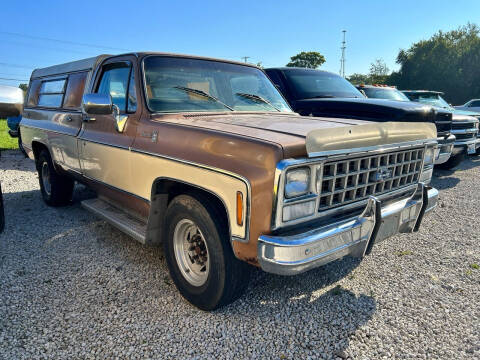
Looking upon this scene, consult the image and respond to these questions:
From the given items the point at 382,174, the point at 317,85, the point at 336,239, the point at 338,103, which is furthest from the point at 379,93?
the point at 336,239

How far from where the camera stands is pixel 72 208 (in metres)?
5.27

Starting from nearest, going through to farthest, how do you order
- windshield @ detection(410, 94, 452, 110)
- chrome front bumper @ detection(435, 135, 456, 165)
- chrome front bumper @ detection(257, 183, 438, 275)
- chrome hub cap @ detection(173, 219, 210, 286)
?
chrome front bumper @ detection(257, 183, 438, 275), chrome hub cap @ detection(173, 219, 210, 286), chrome front bumper @ detection(435, 135, 456, 165), windshield @ detection(410, 94, 452, 110)

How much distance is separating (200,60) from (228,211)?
6.27 feet

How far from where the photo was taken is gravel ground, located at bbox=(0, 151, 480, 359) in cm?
234

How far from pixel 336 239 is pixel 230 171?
792 millimetres

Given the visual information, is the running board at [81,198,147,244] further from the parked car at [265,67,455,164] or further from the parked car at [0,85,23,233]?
the parked car at [265,67,455,164]

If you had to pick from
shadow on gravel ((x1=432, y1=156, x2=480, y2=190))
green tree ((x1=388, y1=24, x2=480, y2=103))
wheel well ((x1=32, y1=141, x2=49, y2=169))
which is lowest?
shadow on gravel ((x1=432, y1=156, x2=480, y2=190))

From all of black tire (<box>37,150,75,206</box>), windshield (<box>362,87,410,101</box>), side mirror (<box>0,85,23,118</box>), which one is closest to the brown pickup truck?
side mirror (<box>0,85,23,118</box>)

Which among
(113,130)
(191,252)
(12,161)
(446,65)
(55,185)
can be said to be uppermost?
(446,65)

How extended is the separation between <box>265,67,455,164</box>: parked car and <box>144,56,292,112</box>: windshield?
1.96m

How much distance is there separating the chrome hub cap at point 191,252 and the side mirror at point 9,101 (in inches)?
95.8

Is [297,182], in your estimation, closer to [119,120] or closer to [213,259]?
[213,259]

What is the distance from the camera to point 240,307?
2.78 m

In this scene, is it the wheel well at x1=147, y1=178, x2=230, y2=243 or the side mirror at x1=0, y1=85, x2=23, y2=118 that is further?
the side mirror at x1=0, y1=85, x2=23, y2=118
